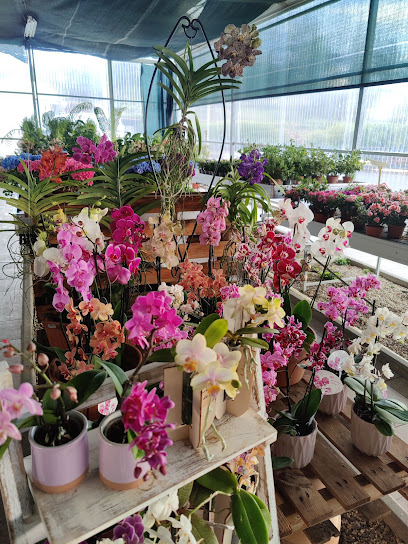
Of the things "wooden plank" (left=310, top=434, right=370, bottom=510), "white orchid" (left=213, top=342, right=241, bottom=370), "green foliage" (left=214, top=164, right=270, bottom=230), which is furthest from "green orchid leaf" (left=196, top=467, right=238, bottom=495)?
"green foliage" (left=214, top=164, right=270, bottom=230)

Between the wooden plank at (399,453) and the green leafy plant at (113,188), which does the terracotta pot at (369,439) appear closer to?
the wooden plank at (399,453)

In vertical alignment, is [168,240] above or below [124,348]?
above

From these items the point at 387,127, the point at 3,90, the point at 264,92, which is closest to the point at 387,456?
the point at 387,127

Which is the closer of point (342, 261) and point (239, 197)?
point (239, 197)

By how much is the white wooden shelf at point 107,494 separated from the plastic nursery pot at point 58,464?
→ 0.01 metres

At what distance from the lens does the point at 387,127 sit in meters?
3.82

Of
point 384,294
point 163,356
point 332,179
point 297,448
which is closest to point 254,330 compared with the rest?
point 163,356

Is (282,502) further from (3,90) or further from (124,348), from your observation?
(3,90)

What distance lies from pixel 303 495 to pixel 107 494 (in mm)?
719

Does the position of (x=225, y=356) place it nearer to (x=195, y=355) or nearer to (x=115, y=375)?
(x=195, y=355)

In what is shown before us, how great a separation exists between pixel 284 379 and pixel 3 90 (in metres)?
11.4

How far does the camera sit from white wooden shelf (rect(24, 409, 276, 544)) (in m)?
0.54

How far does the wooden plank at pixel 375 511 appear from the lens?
1190mm

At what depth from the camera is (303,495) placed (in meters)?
1.09
